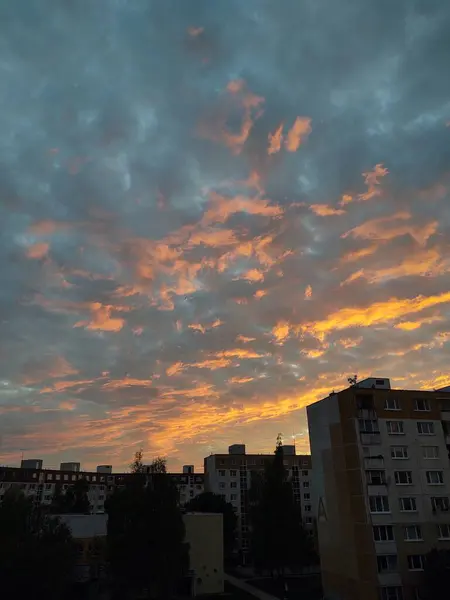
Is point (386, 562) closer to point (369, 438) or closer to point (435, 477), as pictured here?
point (435, 477)

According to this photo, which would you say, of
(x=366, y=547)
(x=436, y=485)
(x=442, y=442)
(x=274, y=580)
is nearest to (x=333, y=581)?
(x=366, y=547)

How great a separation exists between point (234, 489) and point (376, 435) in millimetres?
69056

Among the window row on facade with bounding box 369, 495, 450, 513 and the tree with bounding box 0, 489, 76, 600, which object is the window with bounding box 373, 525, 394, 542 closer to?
the window row on facade with bounding box 369, 495, 450, 513

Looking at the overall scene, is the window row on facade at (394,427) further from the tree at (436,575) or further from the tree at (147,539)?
the tree at (147,539)

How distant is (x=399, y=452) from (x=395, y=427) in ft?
8.17

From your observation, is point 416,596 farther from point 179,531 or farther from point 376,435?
point 179,531

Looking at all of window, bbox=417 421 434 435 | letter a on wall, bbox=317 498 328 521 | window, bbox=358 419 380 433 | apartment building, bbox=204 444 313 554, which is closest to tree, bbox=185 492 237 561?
apartment building, bbox=204 444 313 554

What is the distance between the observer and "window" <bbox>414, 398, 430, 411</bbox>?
50.6 m

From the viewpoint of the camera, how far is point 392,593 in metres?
42.7

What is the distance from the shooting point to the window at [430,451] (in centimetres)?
4888

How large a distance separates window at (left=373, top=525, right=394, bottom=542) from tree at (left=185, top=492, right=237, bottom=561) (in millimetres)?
42673

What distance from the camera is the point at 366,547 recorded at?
144 feet

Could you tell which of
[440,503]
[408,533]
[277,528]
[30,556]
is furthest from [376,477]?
[30,556]

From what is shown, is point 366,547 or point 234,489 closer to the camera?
point 366,547
